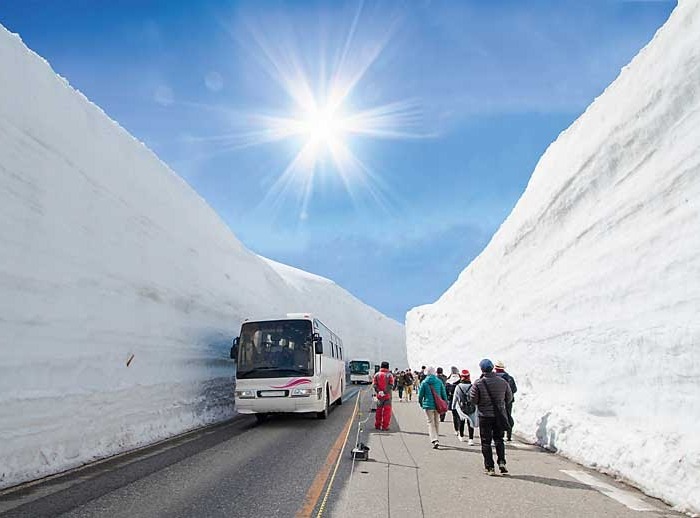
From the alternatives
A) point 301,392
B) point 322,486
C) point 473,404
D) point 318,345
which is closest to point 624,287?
point 473,404

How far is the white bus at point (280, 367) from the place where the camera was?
43.2ft

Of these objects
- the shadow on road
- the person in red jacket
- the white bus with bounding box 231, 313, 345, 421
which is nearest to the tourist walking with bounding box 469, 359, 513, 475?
the shadow on road

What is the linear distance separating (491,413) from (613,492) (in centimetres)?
180

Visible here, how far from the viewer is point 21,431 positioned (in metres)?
7.79

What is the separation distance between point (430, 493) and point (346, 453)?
305cm

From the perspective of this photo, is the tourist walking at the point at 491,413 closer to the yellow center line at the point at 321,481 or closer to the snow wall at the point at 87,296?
the yellow center line at the point at 321,481

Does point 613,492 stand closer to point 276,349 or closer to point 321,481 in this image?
point 321,481

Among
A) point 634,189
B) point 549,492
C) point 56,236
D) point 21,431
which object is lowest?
point 549,492

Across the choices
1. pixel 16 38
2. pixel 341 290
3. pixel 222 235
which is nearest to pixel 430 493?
pixel 16 38

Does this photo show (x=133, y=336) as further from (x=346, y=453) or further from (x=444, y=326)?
(x=444, y=326)

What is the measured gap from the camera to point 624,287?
1066 cm

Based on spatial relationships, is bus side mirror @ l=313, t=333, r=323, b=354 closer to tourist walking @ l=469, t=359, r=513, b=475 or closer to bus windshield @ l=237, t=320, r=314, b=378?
bus windshield @ l=237, t=320, r=314, b=378

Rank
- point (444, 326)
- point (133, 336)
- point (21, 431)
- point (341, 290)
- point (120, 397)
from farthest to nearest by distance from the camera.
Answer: point (341, 290)
point (444, 326)
point (133, 336)
point (120, 397)
point (21, 431)

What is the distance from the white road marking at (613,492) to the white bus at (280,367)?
758 centimetres
